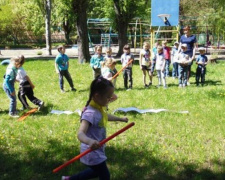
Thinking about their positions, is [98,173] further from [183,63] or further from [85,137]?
[183,63]

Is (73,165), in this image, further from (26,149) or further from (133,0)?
(133,0)

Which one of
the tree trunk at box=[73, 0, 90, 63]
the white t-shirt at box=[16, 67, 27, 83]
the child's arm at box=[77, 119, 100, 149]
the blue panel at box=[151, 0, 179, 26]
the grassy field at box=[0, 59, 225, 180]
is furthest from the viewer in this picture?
the tree trunk at box=[73, 0, 90, 63]

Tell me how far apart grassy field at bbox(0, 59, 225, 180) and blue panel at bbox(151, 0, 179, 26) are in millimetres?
7484

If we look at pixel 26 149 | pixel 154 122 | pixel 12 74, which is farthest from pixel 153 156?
pixel 12 74

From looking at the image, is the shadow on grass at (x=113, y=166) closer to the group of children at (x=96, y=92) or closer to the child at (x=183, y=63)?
the group of children at (x=96, y=92)

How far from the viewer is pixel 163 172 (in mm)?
4543

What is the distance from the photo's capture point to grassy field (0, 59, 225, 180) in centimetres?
461

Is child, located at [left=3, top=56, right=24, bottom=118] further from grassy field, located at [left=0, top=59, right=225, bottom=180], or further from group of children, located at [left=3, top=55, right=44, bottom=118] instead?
grassy field, located at [left=0, top=59, right=225, bottom=180]

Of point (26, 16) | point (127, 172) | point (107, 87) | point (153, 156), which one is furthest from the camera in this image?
point (26, 16)

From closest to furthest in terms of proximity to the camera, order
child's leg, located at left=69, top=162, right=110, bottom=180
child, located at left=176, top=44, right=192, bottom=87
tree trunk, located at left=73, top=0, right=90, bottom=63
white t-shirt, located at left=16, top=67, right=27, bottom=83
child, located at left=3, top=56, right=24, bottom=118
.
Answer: child's leg, located at left=69, top=162, right=110, bottom=180 → child, located at left=3, top=56, right=24, bottom=118 → white t-shirt, located at left=16, top=67, right=27, bottom=83 → child, located at left=176, top=44, right=192, bottom=87 → tree trunk, located at left=73, top=0, right=90, bottom=63

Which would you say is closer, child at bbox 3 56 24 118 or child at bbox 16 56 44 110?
child at bbox 3 56 24 118

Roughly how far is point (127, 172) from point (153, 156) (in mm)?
664

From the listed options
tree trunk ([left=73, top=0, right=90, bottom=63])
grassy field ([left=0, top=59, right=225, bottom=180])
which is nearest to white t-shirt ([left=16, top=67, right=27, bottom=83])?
grassy field ([left=0, top=59, right=225, bottom=180])

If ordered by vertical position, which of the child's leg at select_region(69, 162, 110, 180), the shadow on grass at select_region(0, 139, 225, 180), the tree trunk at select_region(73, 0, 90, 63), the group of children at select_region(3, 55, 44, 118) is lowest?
the shadow on grass at select_region(0, 139, 225, 180)
